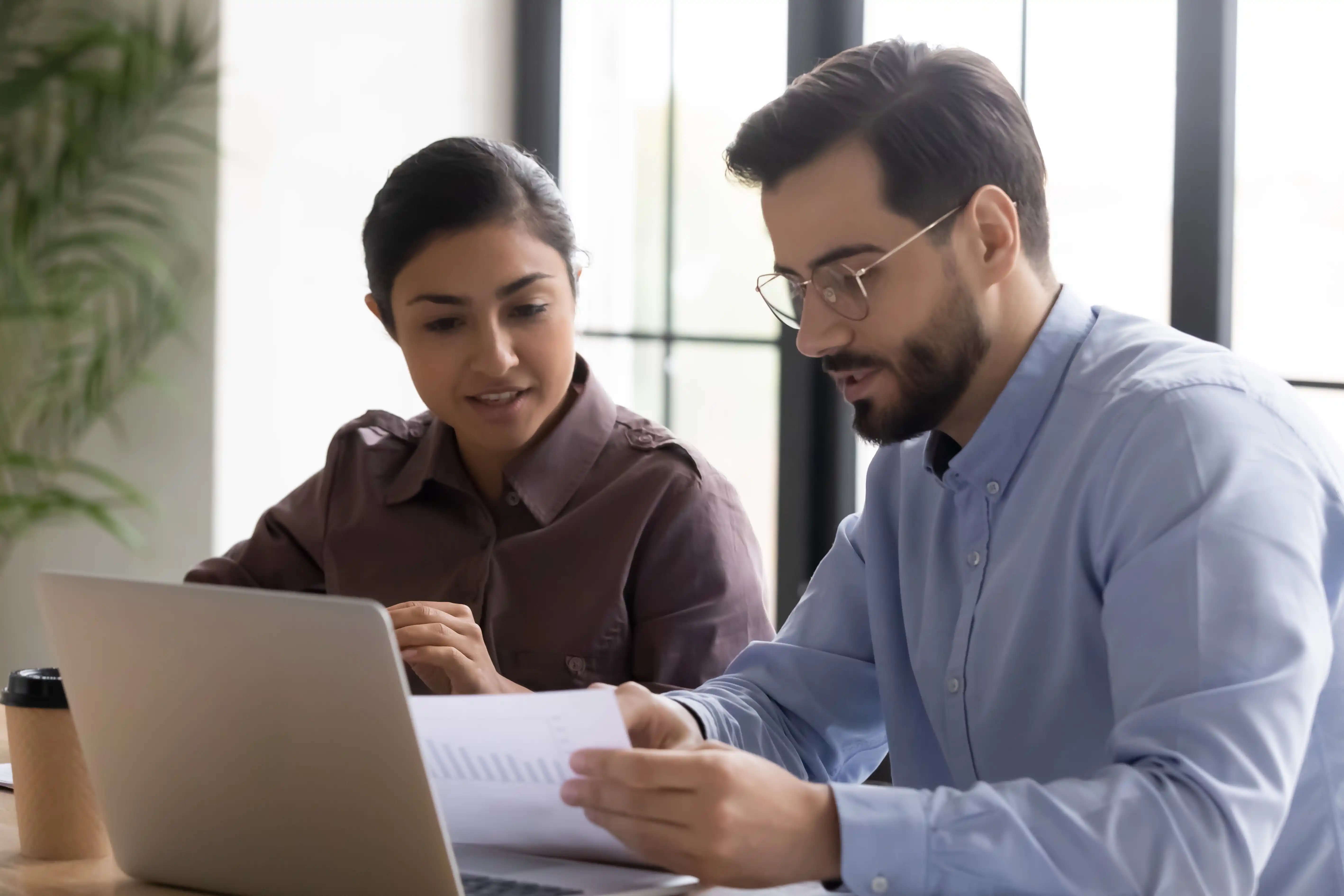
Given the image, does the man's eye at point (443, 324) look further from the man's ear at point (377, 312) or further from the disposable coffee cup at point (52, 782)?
the disposable coffee cup at point (52, 782)

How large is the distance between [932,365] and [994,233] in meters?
0.13

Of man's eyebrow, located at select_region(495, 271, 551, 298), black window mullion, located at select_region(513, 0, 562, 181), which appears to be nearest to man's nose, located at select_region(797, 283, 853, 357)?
man's eyebrow, located at select_region(495, 271, 551, 298)

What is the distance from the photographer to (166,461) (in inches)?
127

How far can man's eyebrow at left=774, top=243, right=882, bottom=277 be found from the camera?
1357 millimetres

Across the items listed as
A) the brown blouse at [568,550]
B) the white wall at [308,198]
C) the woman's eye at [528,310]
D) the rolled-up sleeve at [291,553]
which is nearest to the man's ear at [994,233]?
the brown blouse at [568,550]

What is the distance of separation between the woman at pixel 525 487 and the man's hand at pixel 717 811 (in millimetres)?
686

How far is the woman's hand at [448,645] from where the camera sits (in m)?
1.47

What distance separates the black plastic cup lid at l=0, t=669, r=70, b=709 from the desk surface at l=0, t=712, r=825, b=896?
121mm

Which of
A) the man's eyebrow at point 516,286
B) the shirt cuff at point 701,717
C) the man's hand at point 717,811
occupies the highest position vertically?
the man's eyebrow at point 516,286

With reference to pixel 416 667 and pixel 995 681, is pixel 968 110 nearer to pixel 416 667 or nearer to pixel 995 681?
pixel 995 681

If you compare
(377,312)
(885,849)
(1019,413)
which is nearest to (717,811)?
(885,849)

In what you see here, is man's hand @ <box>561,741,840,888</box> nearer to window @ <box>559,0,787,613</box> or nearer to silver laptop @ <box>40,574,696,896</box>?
silver laptop @ <box>40,574,696,896</box>

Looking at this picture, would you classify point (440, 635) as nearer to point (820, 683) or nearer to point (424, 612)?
point (424, 612)

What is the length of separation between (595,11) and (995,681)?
2.51 meters
